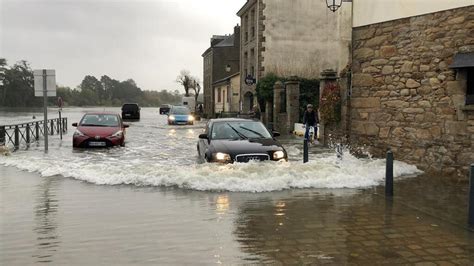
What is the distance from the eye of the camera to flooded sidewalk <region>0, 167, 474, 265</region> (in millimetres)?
5109

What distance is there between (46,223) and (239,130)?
6.12 metres

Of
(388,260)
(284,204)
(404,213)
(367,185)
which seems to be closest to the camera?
(388,260)

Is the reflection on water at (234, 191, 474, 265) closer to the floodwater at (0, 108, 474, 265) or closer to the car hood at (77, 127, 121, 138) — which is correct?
the floodwater at (0, 108, 474, 265)

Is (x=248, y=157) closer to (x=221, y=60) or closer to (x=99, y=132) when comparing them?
(x=99, y=132)

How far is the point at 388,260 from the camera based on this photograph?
5.01 m

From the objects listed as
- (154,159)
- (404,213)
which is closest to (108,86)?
(154,159)

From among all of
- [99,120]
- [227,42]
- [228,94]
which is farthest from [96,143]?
[227,42]

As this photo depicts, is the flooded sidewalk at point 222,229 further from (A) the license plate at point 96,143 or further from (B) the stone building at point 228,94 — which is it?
(B) the stone building at point 228,94

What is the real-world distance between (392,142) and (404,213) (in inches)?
224

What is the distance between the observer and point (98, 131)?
18062 millimetres

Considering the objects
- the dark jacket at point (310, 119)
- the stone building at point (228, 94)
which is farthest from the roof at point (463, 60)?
the stone building at point (228, 94)

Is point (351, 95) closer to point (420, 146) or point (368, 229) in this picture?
point (420, 146)

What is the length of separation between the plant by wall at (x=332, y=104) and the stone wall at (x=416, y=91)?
1.98 m

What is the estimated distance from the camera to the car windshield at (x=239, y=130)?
1157cm
